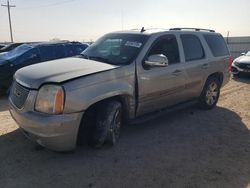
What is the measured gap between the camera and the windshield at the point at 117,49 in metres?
4.65


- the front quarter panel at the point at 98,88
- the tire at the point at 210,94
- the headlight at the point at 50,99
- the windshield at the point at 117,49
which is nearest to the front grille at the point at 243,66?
the tire at the point at 210,94

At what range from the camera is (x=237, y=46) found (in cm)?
2205

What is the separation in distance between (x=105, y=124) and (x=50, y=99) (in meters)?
0.98

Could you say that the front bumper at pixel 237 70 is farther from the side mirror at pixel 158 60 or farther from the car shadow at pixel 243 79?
the side mirror at pixel 158 60

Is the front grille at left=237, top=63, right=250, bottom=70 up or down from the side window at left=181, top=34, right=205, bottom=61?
down

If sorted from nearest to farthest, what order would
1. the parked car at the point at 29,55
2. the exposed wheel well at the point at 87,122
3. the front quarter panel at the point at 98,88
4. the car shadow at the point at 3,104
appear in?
the front quarter panel at the point at 98,88, the exposed wheel well at the point at 87,122, the car shadow at the point at 3,104, the parked car at the point at 29,55

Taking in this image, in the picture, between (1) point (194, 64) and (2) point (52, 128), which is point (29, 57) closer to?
(1) point (194, 64)

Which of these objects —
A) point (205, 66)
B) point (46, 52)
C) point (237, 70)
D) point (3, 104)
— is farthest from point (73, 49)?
point (237, 70)

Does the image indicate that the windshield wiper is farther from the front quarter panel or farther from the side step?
the side step

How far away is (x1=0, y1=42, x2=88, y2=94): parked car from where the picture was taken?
808 cm

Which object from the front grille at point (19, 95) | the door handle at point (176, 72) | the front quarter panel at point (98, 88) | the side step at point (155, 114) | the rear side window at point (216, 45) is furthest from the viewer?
the rear side window at point (216, 45)

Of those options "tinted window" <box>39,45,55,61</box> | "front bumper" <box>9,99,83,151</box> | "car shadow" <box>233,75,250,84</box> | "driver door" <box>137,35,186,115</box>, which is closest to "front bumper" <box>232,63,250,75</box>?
"car shadow" <box>233,75,250,84</box>

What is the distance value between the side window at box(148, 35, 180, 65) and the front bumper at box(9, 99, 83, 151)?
2021 millimetres

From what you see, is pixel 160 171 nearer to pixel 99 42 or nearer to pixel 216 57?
pixel 99 42
